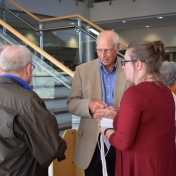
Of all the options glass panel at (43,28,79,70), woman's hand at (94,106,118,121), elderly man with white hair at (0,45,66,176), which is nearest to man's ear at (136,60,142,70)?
woman's hand at (94,106,118,121)

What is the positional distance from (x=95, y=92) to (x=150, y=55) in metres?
0.74

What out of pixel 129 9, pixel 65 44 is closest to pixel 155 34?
pixel 129 9

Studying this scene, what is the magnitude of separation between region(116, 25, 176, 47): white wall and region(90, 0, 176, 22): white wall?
207 centimetres

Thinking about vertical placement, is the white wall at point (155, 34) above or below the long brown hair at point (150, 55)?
above

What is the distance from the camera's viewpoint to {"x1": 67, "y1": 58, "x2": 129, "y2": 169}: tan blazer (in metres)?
2.33

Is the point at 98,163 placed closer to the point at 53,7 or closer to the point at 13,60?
the point at 13,60

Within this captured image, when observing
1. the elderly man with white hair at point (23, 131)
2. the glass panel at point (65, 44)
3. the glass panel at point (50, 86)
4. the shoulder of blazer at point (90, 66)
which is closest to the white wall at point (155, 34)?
the glass panel at point (65, 44)

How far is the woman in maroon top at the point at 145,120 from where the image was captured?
1629mm

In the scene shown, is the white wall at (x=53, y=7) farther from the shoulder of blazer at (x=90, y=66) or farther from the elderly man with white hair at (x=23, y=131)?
the elderly man with white hair at (x=23, y=131)

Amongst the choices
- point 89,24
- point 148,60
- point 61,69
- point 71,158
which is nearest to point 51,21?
point 89,24

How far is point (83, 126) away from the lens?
7.88 feet

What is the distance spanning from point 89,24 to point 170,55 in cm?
770

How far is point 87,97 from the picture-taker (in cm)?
240

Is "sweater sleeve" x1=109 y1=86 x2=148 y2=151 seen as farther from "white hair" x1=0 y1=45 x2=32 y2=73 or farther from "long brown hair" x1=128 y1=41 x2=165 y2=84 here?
"white hair" x1=0 y1=45 x2=32 y2=73
